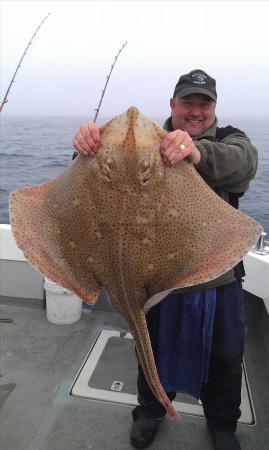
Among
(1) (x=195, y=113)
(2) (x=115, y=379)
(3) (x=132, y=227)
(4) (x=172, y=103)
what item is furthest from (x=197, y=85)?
(2) (x=115, y=379)

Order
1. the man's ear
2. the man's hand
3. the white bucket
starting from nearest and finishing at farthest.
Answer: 1. the man's hand
2. the man's ear
3. the white bucket

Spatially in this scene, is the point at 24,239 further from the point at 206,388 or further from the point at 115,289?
the point at 206,388

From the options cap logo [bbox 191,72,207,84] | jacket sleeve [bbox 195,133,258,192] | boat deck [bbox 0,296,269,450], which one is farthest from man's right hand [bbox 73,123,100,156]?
boat deck [bbox 0,296,269,450]

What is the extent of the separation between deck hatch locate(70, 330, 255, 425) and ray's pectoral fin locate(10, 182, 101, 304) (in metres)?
2.27

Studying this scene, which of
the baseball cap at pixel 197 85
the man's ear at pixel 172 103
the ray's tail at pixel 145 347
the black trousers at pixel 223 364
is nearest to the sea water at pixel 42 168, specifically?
the man's ear at pixel 172 103

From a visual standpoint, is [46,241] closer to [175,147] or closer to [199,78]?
[175,147]

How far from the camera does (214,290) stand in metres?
3.02

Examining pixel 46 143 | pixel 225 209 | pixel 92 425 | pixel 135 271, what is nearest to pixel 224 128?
pixel 225 209

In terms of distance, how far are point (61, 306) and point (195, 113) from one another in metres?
3.59

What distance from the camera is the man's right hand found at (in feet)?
6.81

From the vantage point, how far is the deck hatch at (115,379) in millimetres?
3984

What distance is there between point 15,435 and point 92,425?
68cm

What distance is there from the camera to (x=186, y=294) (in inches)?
120

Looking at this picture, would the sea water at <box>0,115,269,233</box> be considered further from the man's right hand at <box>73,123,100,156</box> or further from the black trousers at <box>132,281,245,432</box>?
the man's right hand at <box>73,123,100,156</box>
